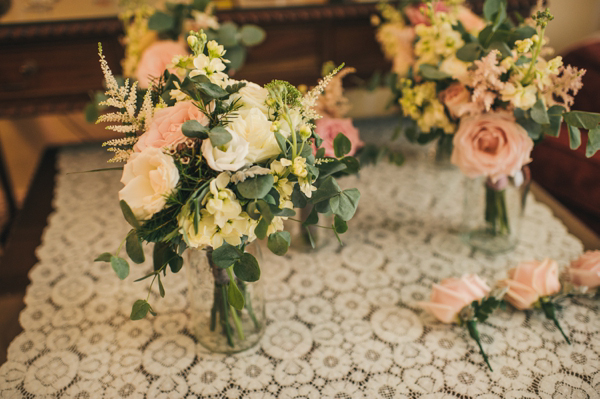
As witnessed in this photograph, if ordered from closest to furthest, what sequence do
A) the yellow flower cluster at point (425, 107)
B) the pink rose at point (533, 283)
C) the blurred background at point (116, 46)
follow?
the pink rose at point (533, 283) < the yellow flower cluster at point (425, 107) < the blurred background at point (116, 46)

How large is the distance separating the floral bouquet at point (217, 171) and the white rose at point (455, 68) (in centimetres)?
37

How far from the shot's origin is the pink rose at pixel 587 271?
0.84 m

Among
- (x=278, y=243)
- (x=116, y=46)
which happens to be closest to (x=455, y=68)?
(x=278, y=243)

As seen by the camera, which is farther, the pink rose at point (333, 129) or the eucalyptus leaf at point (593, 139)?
the pink rose at point (333, 129)

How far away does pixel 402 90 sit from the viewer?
101 centimetres

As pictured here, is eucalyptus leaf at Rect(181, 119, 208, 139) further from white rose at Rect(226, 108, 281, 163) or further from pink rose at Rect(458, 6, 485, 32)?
pink rose at Rect(458, 6, 485, 32)

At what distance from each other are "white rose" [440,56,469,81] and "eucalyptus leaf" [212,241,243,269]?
57cm

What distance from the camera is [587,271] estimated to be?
2.78 ft

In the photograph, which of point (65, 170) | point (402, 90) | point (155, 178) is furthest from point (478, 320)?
point (65, 170)

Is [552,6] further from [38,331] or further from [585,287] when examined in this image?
[38,331]

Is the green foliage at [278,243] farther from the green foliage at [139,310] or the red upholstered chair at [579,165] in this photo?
the red upholstered chair at [579,165]

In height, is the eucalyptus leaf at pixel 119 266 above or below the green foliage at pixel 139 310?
above

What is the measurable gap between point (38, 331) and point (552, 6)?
2.20m

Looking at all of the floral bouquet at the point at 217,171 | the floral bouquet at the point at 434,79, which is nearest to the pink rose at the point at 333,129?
the floral bouquet at the point at 434,79
